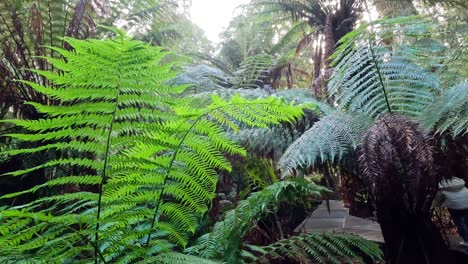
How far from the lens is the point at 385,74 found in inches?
56.8

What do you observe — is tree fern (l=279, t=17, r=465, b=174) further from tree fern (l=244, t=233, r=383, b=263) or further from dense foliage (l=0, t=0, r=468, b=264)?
tree fern (l=244, t=233, r=383, b=263)

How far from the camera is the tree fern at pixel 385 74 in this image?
135 cm

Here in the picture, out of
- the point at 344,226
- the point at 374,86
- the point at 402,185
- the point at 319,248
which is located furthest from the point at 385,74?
the point at 344,226

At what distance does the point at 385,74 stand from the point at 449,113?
39 centimetres

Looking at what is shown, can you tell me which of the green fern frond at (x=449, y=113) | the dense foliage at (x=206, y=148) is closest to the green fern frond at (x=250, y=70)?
the dense foliage at (x=206, y=148)

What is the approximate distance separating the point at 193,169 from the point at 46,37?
236 cm

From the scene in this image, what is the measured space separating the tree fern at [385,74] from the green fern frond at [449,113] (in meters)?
0.12

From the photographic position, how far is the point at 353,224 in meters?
2.24

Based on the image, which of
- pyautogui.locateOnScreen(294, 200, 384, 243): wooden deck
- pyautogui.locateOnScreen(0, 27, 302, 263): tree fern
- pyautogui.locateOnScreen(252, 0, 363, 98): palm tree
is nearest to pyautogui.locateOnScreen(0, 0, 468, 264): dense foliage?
pyautogui.locateOnScreen(0, 27, 302, 263): tree fern

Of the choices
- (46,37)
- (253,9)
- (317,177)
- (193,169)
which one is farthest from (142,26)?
(193,169)

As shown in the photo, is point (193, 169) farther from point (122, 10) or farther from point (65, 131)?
point (122, 10)

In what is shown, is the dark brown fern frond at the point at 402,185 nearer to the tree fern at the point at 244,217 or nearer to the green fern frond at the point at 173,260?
the tree fern at the point at 244,217

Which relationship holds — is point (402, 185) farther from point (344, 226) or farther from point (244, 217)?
point (344, 226)

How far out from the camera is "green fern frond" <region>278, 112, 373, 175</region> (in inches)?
48.4
